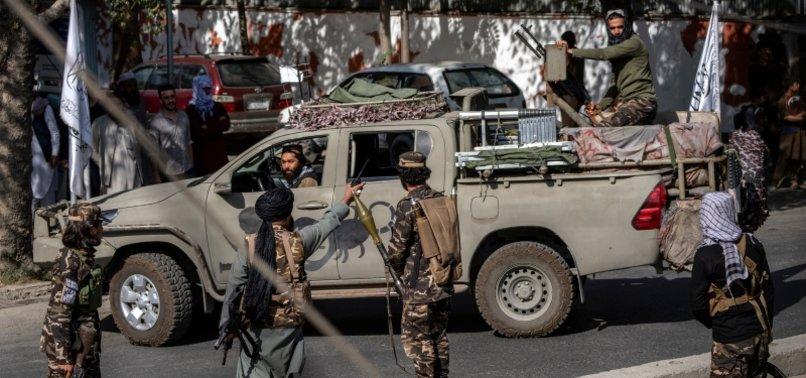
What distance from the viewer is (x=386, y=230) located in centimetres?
988

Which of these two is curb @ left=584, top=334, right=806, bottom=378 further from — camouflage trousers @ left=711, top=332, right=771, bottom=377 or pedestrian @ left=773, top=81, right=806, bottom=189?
pedestrian @ left=773, top=81, right=806, bottom=189

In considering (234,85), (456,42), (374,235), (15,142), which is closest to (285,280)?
(374,235)

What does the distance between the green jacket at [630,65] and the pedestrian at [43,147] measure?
20.6 feet

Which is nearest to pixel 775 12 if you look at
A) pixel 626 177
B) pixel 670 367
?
pixel 626 177

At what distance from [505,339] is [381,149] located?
180cm

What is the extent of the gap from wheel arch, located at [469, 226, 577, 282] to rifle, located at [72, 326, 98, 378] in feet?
11.6

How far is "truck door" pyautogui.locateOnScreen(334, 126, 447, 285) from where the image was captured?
9938 millimetres

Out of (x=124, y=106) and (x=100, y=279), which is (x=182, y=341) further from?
(x=124, y=106)

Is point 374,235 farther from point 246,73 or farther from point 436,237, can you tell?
point 246,73

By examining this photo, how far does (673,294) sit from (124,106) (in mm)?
5973

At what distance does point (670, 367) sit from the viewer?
8336 millimetres

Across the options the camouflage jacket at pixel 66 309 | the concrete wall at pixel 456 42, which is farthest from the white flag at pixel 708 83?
the concrete wall at pixel 456 42

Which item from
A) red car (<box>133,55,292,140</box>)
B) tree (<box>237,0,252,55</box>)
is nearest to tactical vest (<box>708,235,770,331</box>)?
red car (<box>133,55,292,140</box>)

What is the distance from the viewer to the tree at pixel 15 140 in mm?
12406
